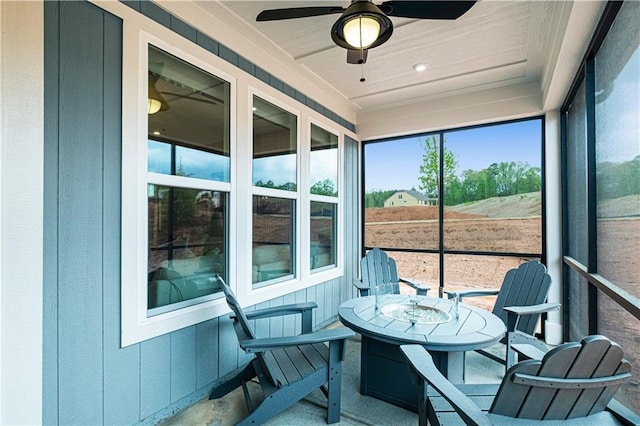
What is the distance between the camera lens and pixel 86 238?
70.7 inches

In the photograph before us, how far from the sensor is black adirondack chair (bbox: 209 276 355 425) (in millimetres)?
2023

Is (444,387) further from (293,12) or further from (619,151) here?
(293,12)

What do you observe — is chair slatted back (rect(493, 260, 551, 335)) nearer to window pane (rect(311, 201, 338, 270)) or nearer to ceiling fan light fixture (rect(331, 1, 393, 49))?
window pane (rect(311, 201, 338, 270))

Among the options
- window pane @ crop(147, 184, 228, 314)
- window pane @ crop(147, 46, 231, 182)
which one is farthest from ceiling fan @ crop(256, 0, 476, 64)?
window pane @ crop(147, 184, 228, 314)

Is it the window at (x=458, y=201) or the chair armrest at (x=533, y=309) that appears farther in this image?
the window at (x=458, y=201)

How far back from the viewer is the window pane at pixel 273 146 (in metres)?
3.07

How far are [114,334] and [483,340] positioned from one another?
228cm

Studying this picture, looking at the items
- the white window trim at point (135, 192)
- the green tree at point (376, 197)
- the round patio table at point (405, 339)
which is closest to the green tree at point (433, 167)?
the green tree at point (376, 197)

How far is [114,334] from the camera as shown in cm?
190

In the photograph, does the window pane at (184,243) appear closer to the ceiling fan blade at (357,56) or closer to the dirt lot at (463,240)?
the ceiling fan blade at (357,56)

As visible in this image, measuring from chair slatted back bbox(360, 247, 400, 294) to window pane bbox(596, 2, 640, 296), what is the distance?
204 cm

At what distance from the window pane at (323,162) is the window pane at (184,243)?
1.51 meters

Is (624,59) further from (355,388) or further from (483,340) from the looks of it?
(355,388)

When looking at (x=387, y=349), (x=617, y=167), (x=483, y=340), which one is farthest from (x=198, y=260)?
(x=617, y=167)
